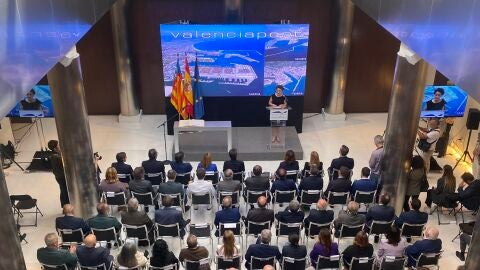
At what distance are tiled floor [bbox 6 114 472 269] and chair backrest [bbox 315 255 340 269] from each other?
1.86 metres

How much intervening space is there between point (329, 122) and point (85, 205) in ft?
23.4

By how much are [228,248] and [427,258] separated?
2.91 metres

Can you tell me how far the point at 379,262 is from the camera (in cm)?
791

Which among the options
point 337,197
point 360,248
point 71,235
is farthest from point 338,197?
point 71,235

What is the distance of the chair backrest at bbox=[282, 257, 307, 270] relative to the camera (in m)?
7.50

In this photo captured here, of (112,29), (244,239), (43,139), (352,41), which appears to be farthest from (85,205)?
(352,41)

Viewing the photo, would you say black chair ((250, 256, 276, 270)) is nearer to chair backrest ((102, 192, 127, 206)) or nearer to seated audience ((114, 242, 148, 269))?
seated audience ((114, 242, 148, 269))

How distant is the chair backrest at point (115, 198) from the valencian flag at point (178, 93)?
3684mm

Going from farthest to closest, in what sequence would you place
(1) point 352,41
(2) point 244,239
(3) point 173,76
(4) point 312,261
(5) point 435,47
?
(1) point 352,41 → (3) point 173,76 → (2) point 244,239 → (4) point 312,261 → (5) point 435,47

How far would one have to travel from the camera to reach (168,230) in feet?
27.5

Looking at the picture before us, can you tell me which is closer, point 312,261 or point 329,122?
point 312,261

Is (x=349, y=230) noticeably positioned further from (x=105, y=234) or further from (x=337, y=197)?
(x=105, y=234)

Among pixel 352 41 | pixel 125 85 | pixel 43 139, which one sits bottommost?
pixel 43 139

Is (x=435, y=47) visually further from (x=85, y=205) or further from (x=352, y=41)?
(x=352, y=41)
